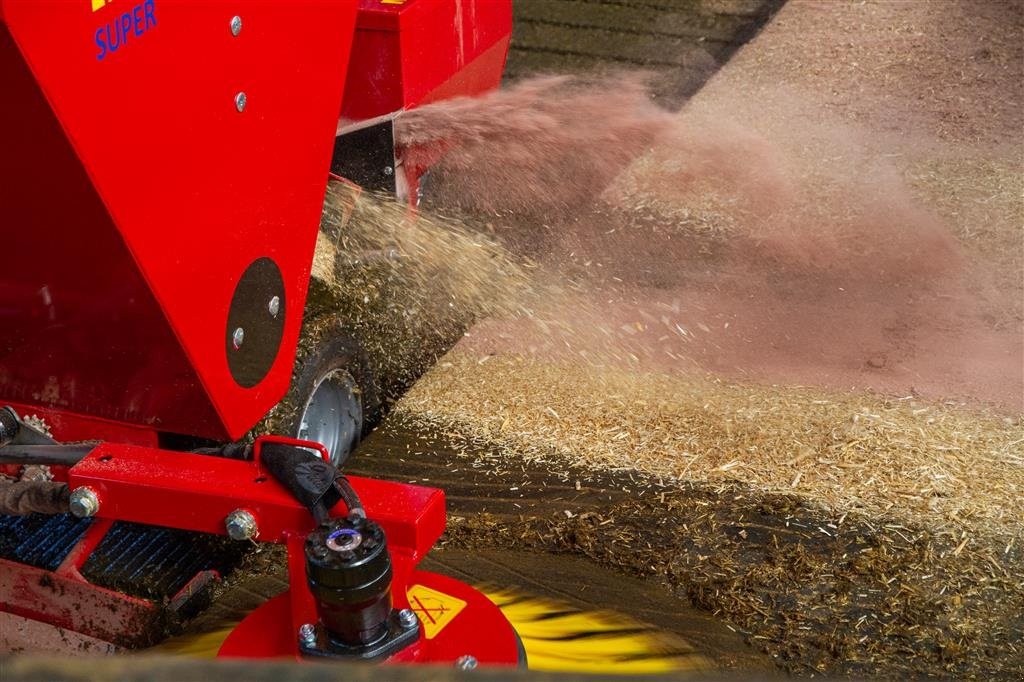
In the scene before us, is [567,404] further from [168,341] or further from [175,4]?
[175,4]

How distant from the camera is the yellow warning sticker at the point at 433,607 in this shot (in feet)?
6.73

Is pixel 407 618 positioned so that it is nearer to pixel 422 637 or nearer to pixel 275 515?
pixel 422 637

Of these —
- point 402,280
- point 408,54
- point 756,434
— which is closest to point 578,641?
point 756,434

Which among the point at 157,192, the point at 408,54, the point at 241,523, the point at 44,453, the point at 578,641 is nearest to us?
the point at 157,192

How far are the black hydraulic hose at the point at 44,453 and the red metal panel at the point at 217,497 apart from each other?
6 cm

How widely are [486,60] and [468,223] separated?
32.0 inches

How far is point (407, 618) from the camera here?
1.94 meters

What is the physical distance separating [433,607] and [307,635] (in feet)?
0.85

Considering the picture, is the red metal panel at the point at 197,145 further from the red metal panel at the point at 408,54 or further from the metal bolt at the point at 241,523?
the red metal panel at the point at 408,54

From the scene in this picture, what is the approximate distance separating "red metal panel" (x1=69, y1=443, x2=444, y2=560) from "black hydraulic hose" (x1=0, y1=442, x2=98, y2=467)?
6 cm

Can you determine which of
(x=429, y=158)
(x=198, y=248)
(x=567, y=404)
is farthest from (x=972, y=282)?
(x=198, y=248)

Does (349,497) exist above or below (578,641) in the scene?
above

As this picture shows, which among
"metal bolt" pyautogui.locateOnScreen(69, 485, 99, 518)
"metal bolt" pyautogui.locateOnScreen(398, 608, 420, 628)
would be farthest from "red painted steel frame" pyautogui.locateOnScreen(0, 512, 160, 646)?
"metal bolt" pyautogui.locateOnScreen(398, 608, 420, 628)

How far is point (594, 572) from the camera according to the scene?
2.71 meters
